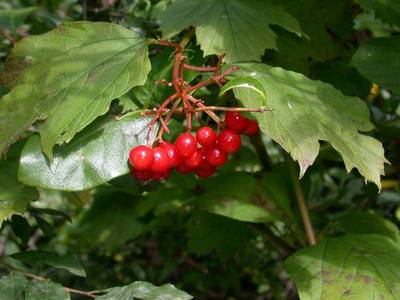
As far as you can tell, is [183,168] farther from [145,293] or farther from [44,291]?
[44,291]

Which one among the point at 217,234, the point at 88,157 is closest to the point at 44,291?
the point at 88,157

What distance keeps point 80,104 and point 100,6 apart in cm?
119

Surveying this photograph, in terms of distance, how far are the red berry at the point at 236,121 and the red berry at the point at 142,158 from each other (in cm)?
23

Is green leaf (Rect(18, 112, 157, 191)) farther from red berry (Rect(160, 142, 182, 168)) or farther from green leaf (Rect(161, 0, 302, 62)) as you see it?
green leaf (Rect(161, 0, 302, 62))

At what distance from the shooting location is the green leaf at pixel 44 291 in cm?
156

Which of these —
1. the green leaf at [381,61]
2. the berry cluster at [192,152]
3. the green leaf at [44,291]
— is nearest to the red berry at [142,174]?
the berry cluster at [192,152]

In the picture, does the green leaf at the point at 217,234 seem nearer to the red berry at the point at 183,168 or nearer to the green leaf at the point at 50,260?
the green leaf at the point at 50,260

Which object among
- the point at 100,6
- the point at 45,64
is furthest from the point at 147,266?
the point at 45,64

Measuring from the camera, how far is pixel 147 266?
3936 millimetres

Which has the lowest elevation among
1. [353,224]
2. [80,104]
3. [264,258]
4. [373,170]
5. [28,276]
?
[264,258]

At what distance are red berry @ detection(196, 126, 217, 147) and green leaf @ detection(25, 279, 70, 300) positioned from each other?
507 millimetres

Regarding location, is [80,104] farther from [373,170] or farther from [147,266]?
[147,266]

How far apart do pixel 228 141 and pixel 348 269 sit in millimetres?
492

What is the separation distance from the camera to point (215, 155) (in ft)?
5.11
